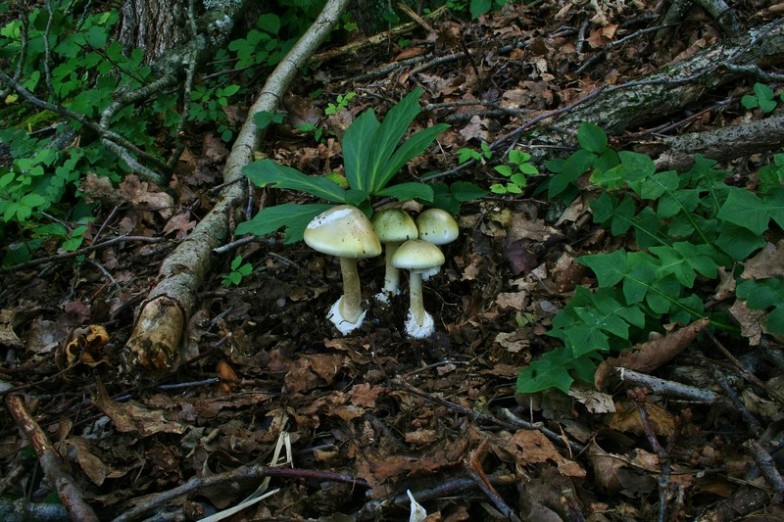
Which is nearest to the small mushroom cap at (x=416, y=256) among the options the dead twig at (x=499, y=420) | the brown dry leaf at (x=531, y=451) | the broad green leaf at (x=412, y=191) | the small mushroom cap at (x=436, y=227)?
the small mushroom cap at (x=436, y=227)

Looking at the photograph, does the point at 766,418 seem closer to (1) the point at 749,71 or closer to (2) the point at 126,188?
(1) the point at 749,71

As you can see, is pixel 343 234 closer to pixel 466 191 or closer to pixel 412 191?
pixel 412 191

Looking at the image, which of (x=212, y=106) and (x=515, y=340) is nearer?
(x=515, y=340)

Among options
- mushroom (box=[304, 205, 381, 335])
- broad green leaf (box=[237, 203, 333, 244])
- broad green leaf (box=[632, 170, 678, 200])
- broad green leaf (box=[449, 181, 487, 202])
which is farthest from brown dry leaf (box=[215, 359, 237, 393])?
broad green leaf (box=[632, 170, 678, 200])

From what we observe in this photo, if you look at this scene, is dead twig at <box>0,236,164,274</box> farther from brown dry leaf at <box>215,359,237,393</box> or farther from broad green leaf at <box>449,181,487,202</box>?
broad green leaf at <box>449,181,487,202</box>

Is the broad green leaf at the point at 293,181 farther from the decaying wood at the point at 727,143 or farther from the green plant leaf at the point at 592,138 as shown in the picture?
the decaying wood at the point at 727,143

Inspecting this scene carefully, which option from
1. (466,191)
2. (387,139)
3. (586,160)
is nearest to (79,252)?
(387,139)

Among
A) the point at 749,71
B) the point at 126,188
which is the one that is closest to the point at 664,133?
Result: the point at 749,71
